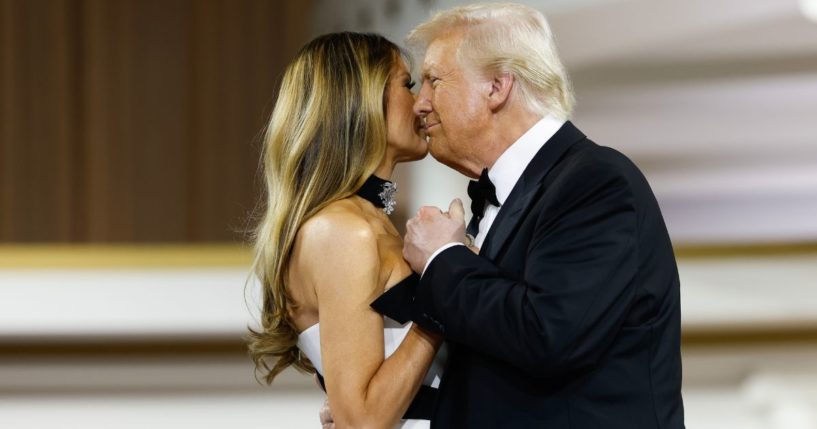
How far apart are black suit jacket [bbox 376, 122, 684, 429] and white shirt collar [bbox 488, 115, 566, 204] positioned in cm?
2

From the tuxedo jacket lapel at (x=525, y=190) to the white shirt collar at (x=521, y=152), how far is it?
15 mm

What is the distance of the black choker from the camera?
137 centimetres

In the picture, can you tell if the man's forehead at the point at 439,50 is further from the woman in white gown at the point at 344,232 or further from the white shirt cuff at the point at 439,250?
the white shirt cuff at the point at 439,250

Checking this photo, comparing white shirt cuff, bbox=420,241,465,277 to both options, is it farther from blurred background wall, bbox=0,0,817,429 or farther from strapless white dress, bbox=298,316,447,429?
blurred background wall, bbox=0,0,817,429

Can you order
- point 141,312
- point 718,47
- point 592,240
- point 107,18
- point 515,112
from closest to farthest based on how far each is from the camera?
point 592,240 < point 515,112 < point 141,312 < point 718,47 < point 107,18

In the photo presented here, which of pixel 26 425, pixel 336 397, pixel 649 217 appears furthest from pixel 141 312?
pixel 649 217

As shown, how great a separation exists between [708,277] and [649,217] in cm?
111

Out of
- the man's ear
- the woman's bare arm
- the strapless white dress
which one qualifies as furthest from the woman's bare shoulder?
the man's ear

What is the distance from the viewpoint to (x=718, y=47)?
2.84 meters

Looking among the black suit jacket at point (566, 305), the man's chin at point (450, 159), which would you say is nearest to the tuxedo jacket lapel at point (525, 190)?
the black suit jacket at point (566, 305)

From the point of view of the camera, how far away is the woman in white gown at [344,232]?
126 cm

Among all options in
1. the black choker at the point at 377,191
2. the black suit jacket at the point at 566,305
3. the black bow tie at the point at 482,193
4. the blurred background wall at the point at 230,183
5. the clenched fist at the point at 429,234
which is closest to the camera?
the black suit jacket at the point at 566,305

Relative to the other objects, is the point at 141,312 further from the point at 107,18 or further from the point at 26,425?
the point at 107,18

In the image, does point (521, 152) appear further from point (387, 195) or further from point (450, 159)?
point (387, 195)
